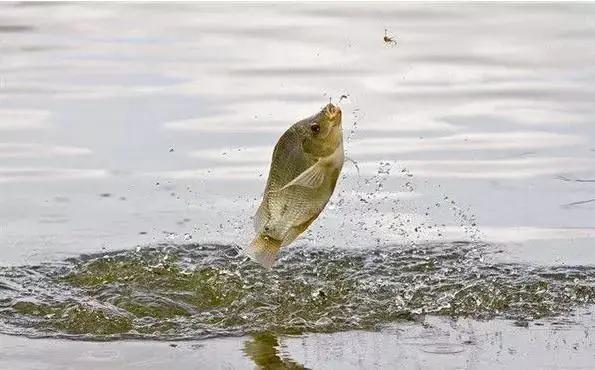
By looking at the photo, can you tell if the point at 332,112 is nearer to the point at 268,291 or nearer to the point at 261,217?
the point at 261,217

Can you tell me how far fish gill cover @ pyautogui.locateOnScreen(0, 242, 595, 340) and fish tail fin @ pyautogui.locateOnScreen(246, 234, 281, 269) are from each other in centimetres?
41

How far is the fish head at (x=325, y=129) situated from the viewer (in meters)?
6.77

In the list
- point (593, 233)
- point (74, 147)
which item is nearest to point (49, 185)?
point (74, 147)

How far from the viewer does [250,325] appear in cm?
765

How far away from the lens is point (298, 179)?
694cm

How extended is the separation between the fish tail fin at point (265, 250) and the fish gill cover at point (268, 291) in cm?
41

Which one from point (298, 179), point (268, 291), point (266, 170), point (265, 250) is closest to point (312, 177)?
point (298, 179)

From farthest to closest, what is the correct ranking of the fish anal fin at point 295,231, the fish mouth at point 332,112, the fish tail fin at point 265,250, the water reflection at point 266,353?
the fish tail fin at point 265,250, the fish anal fin at point 295,231, the water reflection at point 266,353, the fish mouth at point 332,112

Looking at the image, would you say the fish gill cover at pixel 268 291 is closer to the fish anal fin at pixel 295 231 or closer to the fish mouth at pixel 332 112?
the fish anal fin at pixel 295 231

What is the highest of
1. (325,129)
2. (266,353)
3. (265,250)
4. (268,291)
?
(325,129)

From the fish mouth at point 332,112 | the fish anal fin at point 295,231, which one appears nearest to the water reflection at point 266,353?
the fish anal fin at point 295,231

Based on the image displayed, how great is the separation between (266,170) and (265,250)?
3.72 meters

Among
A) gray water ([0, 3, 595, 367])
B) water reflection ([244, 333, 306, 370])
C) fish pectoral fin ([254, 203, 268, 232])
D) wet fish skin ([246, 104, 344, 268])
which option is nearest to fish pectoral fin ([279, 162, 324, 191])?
wet fish skin ([246, 104, 344, 268])

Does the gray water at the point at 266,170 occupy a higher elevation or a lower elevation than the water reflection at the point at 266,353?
higher
